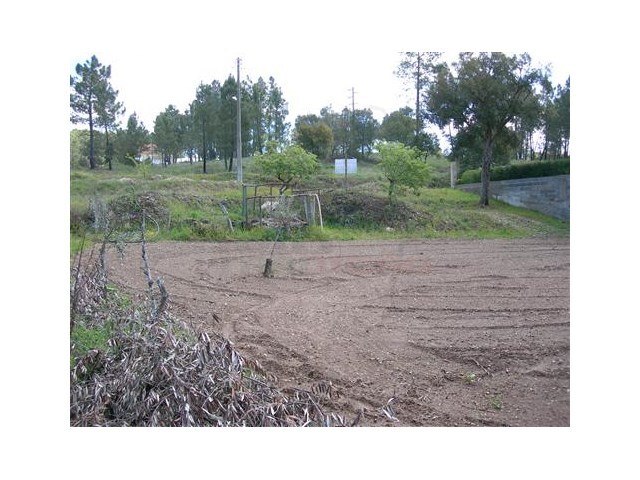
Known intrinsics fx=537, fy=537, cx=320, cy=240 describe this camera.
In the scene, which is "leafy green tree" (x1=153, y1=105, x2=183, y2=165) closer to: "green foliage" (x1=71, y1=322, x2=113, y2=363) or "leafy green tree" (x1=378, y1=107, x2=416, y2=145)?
"green foliage" (x1=71, y1=322, x2=113, y2=363)

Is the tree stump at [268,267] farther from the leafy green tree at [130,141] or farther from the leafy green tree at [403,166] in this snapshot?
the leafy green tree at [130,141]

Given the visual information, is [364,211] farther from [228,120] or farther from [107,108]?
[107,108]

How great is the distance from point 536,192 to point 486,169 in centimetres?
52

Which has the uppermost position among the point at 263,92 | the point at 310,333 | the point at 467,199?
the point at 263,92

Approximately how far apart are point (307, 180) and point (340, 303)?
41.0 inches

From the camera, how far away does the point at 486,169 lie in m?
3.88

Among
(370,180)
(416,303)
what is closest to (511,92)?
(370,180)

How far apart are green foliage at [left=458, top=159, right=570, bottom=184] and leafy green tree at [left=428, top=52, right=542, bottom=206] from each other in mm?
65

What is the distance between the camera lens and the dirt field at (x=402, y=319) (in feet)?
8.25

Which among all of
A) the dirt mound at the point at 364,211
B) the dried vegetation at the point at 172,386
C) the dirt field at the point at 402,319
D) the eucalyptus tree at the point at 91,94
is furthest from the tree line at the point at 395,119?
the dried vegetation at the point at 172,386

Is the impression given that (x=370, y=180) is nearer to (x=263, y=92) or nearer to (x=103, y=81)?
(x=263, y=92)

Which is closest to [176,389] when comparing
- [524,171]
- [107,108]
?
[107,108]

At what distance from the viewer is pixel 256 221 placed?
5.01m
